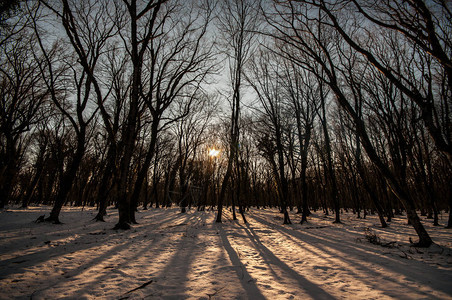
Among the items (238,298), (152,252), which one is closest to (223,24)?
(152,252)

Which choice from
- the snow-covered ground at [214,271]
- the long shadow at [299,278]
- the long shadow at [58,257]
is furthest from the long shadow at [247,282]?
the long shadow at [58,257]

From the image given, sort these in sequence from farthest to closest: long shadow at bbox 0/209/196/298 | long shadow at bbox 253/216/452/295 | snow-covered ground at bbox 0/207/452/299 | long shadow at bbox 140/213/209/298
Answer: long shadow at bbox 0/209/196/298
long shadow at bbox 140/213/209/298
long shadow at bbox 253/216/452/295
snow-covered ground at bbox 0/207/452/299

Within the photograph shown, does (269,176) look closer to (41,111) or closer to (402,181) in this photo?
(402,181)

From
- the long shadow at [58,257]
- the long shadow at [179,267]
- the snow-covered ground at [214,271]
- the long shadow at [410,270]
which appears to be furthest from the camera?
the long shadow at [58,257]

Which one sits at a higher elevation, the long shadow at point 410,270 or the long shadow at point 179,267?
the long shadow at point 410,270

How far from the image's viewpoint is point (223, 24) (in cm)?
1196

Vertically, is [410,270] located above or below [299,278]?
above

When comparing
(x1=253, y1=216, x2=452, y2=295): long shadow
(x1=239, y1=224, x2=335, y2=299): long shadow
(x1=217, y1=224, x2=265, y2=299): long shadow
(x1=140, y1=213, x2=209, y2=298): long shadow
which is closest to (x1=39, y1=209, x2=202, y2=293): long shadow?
(x1=140, y1=213, x2=209, y2=298): long shadow

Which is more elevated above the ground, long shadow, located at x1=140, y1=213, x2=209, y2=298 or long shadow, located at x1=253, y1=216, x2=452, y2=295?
long shadow, located at x1=253, y1=216, x2=452, y2=295

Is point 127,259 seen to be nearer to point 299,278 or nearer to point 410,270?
point 299,278

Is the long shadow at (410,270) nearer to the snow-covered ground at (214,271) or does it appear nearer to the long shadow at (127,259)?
the snow-covered ground at (214,271)

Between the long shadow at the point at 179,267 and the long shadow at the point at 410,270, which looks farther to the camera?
the long shadow at the point at 179,267

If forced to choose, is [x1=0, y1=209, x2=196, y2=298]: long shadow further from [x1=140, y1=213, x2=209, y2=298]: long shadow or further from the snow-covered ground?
[x1=140, y1=213, x2=209, y2=298]: long shadow

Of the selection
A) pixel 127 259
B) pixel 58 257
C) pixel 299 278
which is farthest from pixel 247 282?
pixel 58 257
